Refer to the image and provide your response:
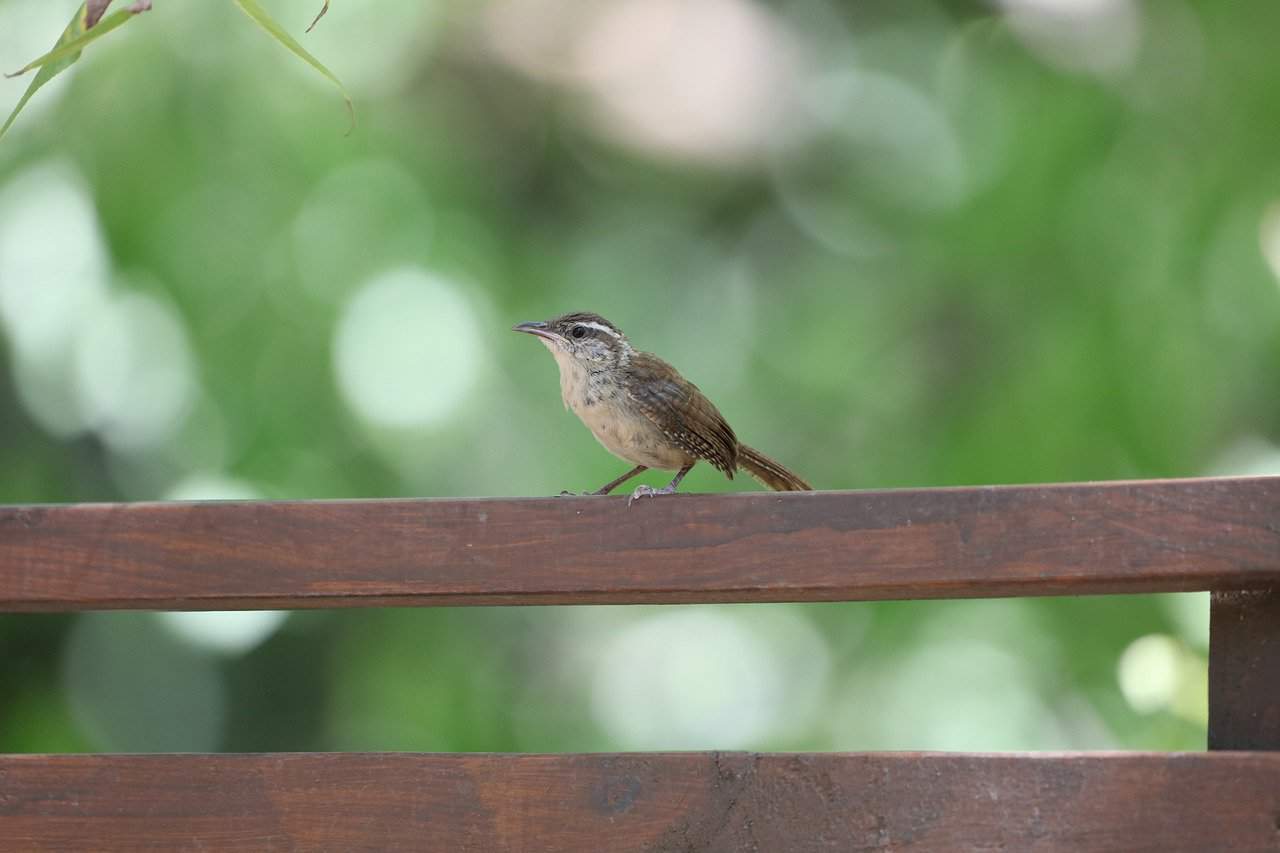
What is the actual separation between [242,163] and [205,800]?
259 cm

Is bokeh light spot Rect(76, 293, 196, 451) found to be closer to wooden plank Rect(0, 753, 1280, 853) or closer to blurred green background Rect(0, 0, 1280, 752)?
blurred green background Rect(0, 0, 1280, 752)

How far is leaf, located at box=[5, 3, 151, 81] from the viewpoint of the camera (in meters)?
1.04

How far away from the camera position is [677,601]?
1643mm

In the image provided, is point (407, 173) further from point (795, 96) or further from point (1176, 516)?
point (1176, 516)

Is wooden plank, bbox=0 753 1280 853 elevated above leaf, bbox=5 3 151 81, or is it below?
below

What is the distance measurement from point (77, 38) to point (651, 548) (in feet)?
2.79

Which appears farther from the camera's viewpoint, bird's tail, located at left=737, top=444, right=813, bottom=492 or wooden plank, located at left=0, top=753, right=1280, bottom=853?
bird's tail, located at left=737, top=444, right=813, bottom=492

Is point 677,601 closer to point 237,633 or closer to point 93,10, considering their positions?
point 93,10

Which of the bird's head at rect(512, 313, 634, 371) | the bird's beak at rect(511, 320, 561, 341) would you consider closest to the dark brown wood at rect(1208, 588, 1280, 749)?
the bird's head at rect(512, 313, 634, 371)

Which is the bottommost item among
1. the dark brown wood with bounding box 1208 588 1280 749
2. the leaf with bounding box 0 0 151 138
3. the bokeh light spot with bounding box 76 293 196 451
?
A: the bokeh light spot with bounding box 76 293 196 451

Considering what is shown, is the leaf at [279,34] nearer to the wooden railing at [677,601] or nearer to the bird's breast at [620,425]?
the wooden railing at [677,601]

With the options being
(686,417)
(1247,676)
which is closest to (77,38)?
(1247,676)

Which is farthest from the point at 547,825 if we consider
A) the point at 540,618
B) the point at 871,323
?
the point at 871,323

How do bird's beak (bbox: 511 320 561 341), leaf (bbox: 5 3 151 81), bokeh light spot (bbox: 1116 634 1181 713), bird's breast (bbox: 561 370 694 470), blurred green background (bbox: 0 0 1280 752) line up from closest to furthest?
leaf (bbox: 5 3 151 81)
bokeh light spot (bbox: 1116 634 1181 713)
bird's breast (bbox: 561 370 694 470)
bird's beak (bbox: 511 320 561 341)
blurred green background (bbox: 0 0 1280 752)
